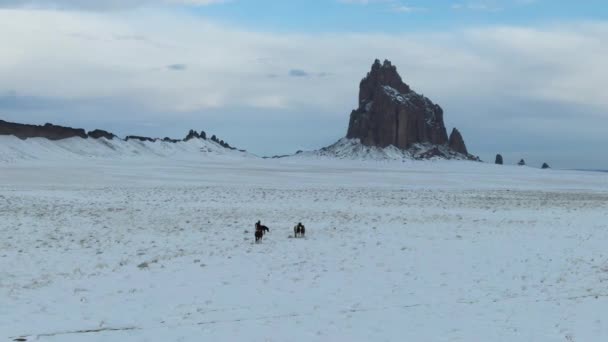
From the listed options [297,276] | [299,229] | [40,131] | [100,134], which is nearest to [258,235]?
[299,229]

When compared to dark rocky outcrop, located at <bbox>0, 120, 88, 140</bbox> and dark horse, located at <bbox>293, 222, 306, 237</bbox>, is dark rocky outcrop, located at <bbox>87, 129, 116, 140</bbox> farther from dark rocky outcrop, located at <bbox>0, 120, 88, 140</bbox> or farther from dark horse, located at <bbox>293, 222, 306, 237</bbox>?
dark horse, located at <bbox>293, 222, 306, 237</bbox>

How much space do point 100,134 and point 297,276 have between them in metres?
131

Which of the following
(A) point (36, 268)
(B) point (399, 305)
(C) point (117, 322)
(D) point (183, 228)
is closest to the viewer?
(C) point (117, 322)

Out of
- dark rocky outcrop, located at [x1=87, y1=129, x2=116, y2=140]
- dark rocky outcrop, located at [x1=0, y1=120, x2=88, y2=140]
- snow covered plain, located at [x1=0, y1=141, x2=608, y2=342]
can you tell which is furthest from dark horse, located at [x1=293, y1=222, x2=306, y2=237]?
dark rocky outcrop, located at [x1=87, y1=129, x2=116, y2=140]

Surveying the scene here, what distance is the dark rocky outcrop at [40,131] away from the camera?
107 meters

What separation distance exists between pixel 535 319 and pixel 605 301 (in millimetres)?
2331

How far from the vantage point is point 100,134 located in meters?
137

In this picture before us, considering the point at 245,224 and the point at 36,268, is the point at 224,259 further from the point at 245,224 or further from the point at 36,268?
the point at 245,224

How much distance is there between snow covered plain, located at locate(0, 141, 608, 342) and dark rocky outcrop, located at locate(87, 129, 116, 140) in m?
112

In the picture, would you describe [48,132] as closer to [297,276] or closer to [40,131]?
[40,131]

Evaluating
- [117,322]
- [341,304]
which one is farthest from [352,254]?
[117,322]

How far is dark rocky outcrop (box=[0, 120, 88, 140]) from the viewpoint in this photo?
107 meters

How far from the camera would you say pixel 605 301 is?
41.3 feet

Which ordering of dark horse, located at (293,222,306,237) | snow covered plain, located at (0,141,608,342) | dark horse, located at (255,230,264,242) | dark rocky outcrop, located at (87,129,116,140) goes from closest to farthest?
1. snow covered plain, located at (0,141,608,342)
2. dark horse, located at (255,230,264,242)
3. dark horse, located at (293,222,306,237)
4. dark rocky outcrop, located at (87,129,116,140)
